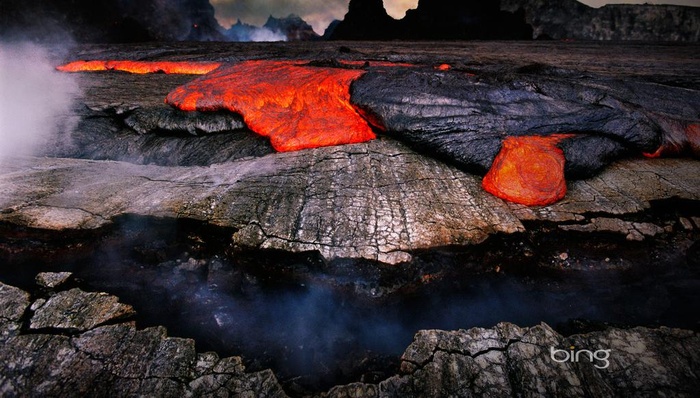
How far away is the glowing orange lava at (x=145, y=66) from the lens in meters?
5.66

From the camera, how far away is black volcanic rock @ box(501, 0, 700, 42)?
1414 centimetres

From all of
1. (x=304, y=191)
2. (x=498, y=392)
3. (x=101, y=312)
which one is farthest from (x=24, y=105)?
(x=498, y=392)

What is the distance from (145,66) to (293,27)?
39.2m

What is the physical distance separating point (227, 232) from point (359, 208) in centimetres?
101

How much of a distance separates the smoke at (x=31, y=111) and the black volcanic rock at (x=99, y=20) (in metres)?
20.1

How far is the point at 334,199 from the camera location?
2201 mm

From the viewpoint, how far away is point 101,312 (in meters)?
1.54

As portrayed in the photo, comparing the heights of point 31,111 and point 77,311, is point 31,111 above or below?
above

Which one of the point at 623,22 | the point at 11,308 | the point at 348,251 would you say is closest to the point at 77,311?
the point at 11,308

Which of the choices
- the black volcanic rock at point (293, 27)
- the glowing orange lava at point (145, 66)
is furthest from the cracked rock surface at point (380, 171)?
the black volcanic rock at point (293, 27)

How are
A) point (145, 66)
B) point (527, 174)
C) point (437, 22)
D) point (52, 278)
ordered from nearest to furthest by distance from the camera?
point (52, 278) < point (527, 174) < point (145, 66) < point (437, 22)

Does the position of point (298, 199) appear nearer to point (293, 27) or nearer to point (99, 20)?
point (99, 20)

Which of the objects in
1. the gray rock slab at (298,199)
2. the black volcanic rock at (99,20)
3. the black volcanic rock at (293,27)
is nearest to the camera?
the gray rock slab at (298,199)

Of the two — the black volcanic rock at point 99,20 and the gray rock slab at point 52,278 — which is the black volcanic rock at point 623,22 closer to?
the gray rock slab at point 52,278
